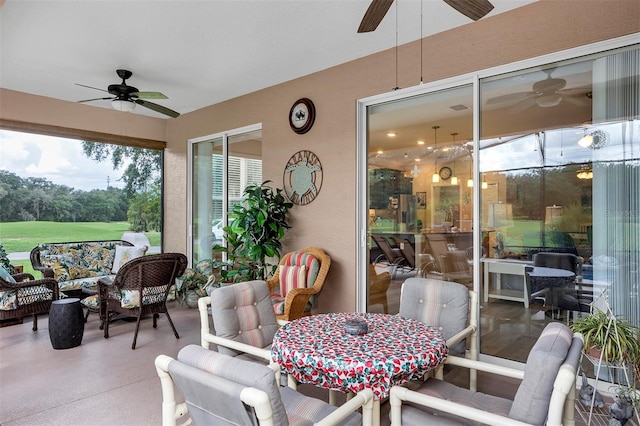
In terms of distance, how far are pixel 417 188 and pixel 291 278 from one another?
1.63 m

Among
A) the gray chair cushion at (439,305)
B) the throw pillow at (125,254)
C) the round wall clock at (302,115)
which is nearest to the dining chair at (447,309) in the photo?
the gray chair cushion at (439,305)

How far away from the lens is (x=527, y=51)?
317 centimetres

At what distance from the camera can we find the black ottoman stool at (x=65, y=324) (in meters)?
3.92

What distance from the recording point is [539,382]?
1.42 m

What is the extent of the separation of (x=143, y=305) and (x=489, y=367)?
3.57m

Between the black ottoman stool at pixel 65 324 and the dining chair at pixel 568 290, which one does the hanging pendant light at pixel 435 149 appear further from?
the black ottoman stool at pixel 65 324

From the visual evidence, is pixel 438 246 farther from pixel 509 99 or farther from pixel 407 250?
pixel 509 99

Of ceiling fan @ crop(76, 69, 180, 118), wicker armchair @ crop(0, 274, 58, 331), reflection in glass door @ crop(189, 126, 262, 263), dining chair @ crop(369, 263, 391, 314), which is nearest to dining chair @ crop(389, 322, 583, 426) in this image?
dining chair @ crop(369, 263, 391, 314)

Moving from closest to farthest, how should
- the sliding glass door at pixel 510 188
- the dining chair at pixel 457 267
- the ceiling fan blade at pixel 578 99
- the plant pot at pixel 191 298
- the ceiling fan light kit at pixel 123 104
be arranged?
the sliding glass door at pixel 510 188
the ceiling fan blade at pixel 578 99
the dining chair at pixel 457 267
the ceiling fan light kit at pixel 123 104
the plant pot at pixel 191 298

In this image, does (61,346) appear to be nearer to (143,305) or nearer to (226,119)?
(143,305)

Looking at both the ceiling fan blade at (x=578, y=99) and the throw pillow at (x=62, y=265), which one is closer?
the ceiling fan blade at (x=578, y=99)

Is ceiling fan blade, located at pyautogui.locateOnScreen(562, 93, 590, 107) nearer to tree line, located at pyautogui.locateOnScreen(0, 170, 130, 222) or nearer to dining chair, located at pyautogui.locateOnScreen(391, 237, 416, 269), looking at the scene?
dining chair, located at pyautogui.locateOnScreen(391, 237, 416, 269)

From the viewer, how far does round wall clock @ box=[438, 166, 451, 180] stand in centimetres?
371

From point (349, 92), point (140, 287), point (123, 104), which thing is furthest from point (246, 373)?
point (123, 104)
